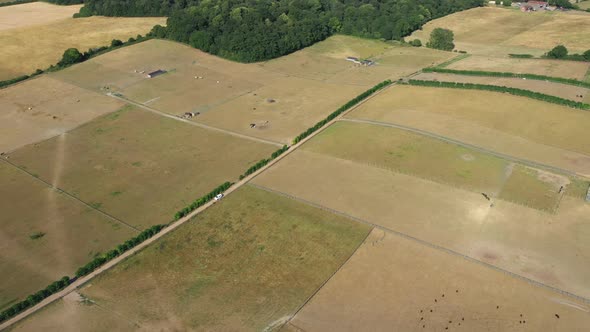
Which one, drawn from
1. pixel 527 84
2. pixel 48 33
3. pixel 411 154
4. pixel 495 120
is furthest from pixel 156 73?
pixel 527 84

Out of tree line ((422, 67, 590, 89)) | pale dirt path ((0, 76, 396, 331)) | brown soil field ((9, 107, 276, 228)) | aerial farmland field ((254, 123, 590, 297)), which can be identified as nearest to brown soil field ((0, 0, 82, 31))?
brown soil field ((9, 107, 276, 228))

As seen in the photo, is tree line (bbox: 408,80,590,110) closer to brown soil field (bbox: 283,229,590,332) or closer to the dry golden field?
brown soil field (bbox: 283,229,590,332)

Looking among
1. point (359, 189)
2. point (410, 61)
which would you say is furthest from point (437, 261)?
point (410, 61)

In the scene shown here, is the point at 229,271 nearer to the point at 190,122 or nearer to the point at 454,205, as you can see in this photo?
the point at 454,205

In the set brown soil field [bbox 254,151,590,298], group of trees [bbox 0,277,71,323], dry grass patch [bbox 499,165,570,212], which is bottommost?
group of trees [bbox 0,277,71,323]

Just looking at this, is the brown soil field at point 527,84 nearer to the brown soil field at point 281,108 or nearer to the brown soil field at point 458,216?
the brown soil field at point 281,108

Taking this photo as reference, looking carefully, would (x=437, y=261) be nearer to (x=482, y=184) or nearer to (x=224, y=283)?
(x=482, y=184)

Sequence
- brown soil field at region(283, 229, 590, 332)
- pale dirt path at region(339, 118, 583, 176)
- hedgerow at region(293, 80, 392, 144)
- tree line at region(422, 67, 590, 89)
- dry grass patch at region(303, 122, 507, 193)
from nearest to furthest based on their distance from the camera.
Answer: brown soil field at region(283, 229, 590, 332) < dry grass patch at region(303, 122, 507, 193) < pale dirt path at region(339, 118, 583, 176) < hedgerow at region(293, 80, 392, 144) < tree line at region(422, 67, 590, 89)

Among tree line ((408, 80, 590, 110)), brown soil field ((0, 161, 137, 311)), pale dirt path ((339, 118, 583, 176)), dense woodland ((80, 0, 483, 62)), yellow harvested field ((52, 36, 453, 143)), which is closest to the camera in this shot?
brown soil field ((0, 161, 137, 311))
